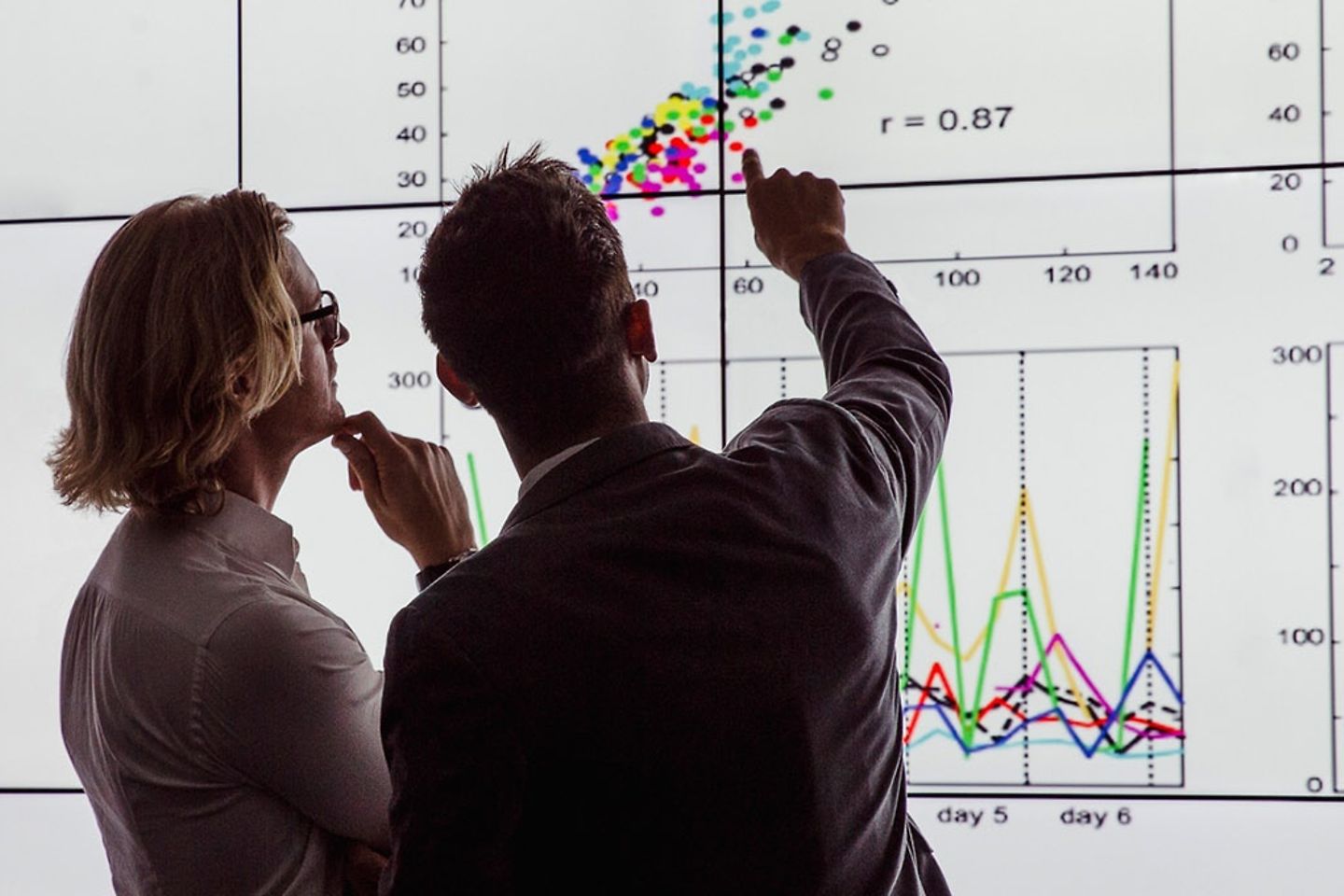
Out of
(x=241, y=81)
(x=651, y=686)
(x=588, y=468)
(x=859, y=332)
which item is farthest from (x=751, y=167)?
(x=241, y=81)

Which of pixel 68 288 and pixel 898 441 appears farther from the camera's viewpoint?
pixel 68 288

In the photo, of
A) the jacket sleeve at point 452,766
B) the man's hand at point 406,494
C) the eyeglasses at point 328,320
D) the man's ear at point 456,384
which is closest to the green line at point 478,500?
the man's hand at point 406,494

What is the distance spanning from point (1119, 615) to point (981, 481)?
8.6 inches

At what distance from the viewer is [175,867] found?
972 millimetres

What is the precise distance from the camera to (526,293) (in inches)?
34.7

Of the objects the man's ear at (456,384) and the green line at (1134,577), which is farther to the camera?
the green line at (1134,577)

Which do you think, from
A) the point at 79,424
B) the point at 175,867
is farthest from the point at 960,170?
the point at 175,867

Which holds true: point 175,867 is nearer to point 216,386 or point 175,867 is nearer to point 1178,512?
point 216,386

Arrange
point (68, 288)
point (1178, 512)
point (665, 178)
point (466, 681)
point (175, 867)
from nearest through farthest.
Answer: point (466, 681) → point (175, 867) → point (1178, 512) → point (665, 178) → point (68, 288)

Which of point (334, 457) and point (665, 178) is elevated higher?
point (665, 178)

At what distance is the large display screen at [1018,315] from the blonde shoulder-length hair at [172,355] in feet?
2.08

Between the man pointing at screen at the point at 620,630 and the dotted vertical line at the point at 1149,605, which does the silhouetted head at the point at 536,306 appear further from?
the dotted vertical line at the point at 1149,605

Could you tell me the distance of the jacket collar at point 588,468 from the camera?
2.81ft

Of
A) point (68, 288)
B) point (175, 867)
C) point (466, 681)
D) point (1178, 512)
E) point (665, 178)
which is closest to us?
point (466, 681)
